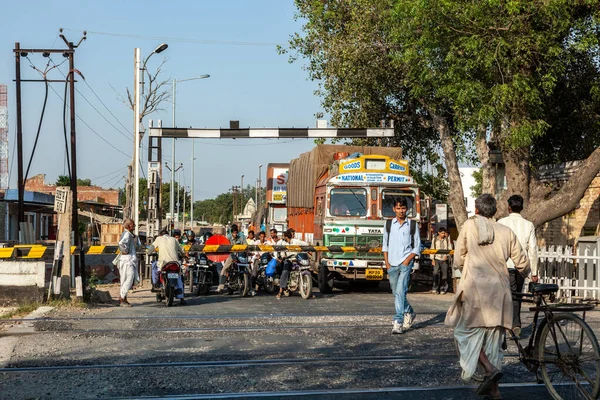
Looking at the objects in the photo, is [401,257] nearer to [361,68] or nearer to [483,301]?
[483,301]

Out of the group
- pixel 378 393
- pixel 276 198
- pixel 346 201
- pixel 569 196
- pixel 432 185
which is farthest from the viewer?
pixel 432 185

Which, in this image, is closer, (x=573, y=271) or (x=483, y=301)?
(x=483, y=301)

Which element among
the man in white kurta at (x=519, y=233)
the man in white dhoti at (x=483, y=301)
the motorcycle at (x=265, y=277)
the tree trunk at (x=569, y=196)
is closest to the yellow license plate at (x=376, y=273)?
the motorcycle at (x=265, y=277)

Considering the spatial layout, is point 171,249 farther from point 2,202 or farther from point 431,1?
point 2,202

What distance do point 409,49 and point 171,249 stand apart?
8.12 m

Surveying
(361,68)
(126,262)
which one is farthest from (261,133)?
(126,262)

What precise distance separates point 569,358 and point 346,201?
12.7 m

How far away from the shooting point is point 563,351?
650 centimetres

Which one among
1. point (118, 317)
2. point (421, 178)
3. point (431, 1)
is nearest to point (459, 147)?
point (431, 1)

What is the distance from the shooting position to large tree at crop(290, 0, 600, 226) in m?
17.9

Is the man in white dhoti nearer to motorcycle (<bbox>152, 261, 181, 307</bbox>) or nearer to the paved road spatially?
the paved road

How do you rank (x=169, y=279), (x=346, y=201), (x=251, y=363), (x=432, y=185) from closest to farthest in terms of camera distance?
(x=251, y=363), (x=169, y=279), (x=346, y=201), (x=432, y=185)

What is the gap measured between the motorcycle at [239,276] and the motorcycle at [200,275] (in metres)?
0.44

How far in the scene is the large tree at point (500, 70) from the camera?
1786 cm
